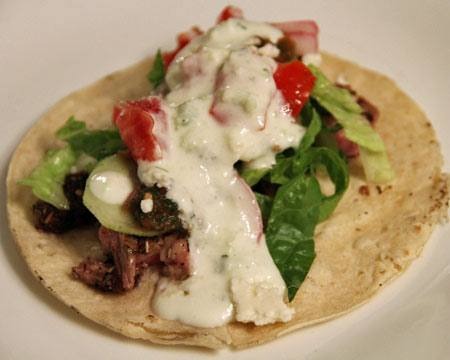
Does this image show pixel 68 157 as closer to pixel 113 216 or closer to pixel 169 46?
pixel 113 216

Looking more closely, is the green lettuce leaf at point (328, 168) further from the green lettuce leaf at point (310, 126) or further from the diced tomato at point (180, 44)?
the diced tomato at point (180, 44)

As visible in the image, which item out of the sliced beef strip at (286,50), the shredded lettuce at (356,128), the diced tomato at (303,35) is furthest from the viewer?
the diced tomato at (303,35)

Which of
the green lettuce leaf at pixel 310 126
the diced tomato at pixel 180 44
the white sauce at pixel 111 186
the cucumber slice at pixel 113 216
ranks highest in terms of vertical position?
the diced tomato at pixel 180 44

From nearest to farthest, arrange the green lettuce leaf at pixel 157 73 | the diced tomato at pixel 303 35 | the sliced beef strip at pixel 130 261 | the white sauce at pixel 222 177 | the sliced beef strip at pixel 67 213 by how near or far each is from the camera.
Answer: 1. the white sauce at pixel 222 177
2. the sliced beef strip at pixel 130 261
3. the sliced beef strip at pixel 67 213
4. the diced tomato at pixel 303 35
5. the green lettuce leaf at pixel 157 73

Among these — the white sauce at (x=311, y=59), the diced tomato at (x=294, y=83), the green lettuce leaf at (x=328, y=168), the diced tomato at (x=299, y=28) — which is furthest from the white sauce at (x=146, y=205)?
the diced tomato at (x=299, y=28)

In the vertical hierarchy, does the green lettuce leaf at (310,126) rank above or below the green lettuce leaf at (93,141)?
below

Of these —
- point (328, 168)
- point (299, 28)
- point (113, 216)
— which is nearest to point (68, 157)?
point (113, 216)

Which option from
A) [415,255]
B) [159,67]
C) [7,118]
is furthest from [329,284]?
[7,118]
